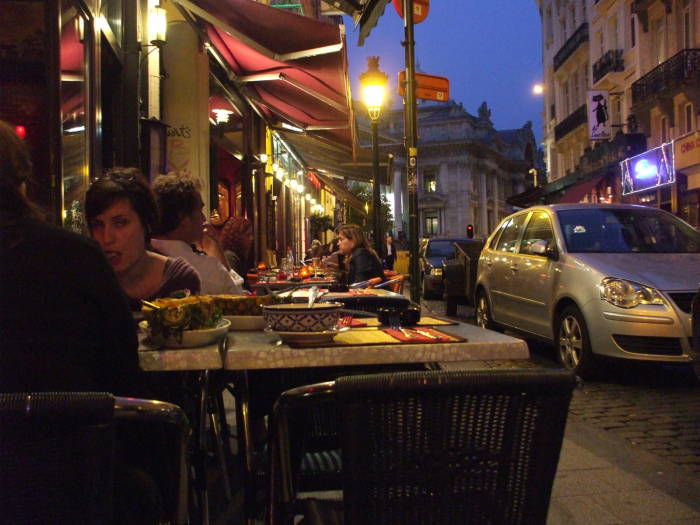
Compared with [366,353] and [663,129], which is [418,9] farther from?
[663,129]

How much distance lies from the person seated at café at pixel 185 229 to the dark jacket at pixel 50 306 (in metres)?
2.33

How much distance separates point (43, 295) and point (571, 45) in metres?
42.5

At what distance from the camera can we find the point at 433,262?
742 inches

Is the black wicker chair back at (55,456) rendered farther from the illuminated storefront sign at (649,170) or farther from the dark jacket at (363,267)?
the illuminated storefront sign at (649,170)

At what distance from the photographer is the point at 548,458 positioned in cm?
139

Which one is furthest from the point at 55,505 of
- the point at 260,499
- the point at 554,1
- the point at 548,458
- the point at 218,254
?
the point at 554,1

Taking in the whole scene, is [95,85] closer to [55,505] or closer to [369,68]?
[55,505]

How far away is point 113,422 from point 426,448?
2.01 feet

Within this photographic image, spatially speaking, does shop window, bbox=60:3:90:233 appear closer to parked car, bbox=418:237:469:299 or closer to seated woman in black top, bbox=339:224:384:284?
seated woman in black top, bbox=339:224:384:284

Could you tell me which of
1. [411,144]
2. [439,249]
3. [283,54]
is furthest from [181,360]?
[439,249]

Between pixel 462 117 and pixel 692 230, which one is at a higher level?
pixel 462 117

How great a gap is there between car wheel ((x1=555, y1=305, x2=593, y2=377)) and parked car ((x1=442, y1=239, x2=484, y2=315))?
149 inches

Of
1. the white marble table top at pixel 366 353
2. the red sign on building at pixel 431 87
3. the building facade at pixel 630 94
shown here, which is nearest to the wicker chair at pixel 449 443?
the white marble table top at pixel 366 353

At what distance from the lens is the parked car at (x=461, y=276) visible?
1098 centimetres
